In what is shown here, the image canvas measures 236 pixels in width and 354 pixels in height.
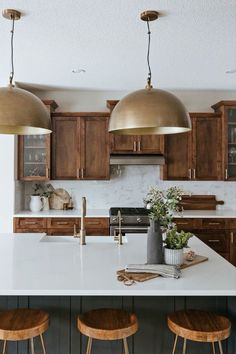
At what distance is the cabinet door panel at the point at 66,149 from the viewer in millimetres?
4742

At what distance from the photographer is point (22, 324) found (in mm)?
1864

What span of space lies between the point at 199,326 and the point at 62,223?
2.85 metres

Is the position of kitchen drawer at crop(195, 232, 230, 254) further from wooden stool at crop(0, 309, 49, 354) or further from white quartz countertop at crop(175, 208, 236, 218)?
wooden stool at crop(0, 309, 49, 354)

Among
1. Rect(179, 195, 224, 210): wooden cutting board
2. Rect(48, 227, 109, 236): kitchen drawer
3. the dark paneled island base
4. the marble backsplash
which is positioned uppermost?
the marble backsplash

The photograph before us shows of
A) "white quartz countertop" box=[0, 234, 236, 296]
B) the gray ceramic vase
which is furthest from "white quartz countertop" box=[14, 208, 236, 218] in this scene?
the gray ceramic vase

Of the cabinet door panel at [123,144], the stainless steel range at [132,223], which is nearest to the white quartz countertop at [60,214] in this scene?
the stainless steel range at [132,223]

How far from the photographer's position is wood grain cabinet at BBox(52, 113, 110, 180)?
187 inches

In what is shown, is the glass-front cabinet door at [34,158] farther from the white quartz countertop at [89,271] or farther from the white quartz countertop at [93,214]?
the white quartz countertop at [89,271]

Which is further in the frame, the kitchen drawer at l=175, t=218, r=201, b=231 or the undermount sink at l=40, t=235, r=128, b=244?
the kitchen drawer at l=175, t=218, r=201, b=231

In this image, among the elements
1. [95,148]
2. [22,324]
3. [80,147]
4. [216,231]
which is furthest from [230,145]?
[22,324]

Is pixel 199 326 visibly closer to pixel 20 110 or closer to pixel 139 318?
pixel 139 318

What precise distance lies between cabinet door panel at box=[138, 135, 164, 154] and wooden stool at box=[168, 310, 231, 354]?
2937 millimetres

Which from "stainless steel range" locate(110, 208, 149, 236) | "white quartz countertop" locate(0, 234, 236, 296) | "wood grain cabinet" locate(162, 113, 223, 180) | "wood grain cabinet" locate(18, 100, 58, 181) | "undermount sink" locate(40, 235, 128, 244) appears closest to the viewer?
"white quartz countertop" locate(0, 234, 236, 296)

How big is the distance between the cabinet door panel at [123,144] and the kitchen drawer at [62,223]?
43.2 inches
